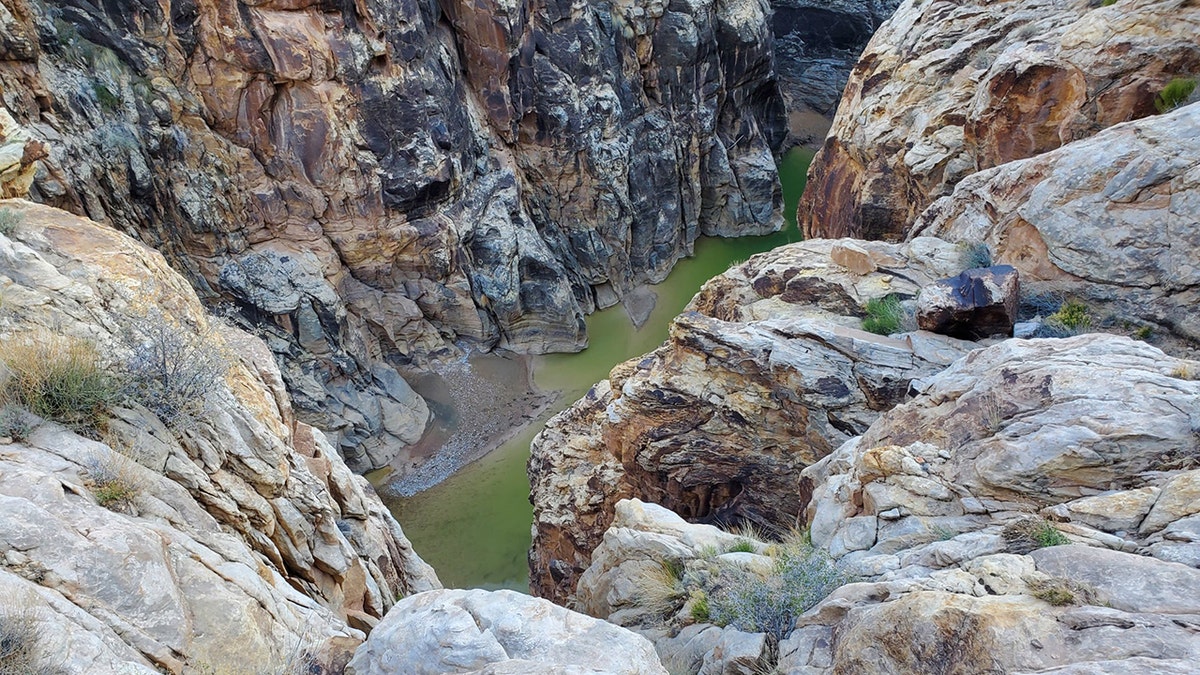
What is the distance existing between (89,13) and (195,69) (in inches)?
98.8

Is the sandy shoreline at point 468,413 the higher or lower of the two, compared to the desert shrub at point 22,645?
lower

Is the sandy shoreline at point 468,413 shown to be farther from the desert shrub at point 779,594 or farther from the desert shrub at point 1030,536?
the desert shrub at point 1030,536

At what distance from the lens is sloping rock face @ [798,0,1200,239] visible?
10.0 meters

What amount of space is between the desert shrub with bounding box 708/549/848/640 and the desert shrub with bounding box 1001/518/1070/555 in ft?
4.17

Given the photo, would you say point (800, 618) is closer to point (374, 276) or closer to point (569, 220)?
point (374, 276)

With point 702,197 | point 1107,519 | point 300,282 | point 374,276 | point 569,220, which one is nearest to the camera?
point 1107,519

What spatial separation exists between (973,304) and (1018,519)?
175 inches

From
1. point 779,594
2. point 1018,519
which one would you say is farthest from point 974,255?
point 779,594

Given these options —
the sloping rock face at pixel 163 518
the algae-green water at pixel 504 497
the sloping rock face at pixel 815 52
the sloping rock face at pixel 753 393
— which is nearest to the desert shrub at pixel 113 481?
the sloping rock face at pixel 163 518

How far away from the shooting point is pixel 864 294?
10.7 meters

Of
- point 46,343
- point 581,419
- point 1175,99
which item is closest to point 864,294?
point 1175,99

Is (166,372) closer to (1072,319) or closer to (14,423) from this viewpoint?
(14,423)

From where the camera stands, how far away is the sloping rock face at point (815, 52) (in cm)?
3553

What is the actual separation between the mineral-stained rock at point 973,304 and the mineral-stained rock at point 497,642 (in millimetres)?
6468
